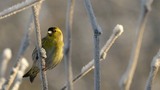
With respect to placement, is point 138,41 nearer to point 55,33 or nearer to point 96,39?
point 96,39

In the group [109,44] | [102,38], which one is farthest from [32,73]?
[102,38]

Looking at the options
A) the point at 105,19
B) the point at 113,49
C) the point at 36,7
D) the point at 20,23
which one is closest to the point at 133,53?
the point at 36,7

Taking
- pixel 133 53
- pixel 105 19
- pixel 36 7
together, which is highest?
pixel 105 19

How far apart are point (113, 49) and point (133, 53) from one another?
20.2 ft

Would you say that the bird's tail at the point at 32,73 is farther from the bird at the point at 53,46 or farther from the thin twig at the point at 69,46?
the thin twig at the point at 69,46

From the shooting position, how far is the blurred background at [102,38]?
7.01 metres

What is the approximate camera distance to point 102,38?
24.1ft

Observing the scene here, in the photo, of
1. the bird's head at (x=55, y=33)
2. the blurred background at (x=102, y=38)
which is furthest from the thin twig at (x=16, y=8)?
the blurred background at (x=102, y=38)

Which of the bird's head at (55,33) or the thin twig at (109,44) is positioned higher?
the bird's head at (55,33)

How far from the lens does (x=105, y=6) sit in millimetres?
8344

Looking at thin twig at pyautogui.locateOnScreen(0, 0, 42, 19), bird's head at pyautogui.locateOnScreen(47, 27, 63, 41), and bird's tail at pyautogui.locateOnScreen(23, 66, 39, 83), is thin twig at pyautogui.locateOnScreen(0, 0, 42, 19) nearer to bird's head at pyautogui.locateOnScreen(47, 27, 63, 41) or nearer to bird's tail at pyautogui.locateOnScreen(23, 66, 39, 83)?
bird's tail at pyautogui.locateOnScreen(23, 66, 39, 83)

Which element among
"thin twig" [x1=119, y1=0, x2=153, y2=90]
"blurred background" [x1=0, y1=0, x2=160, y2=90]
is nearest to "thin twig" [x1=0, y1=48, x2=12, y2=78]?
"thin twig" [x1=119, y1=0, x2=153, y2=90]

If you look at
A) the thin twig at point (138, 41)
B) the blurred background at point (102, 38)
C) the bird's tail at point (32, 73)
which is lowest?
the thin twig at point (138, 41)

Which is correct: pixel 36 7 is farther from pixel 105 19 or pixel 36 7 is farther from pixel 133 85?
pixel 105 19
